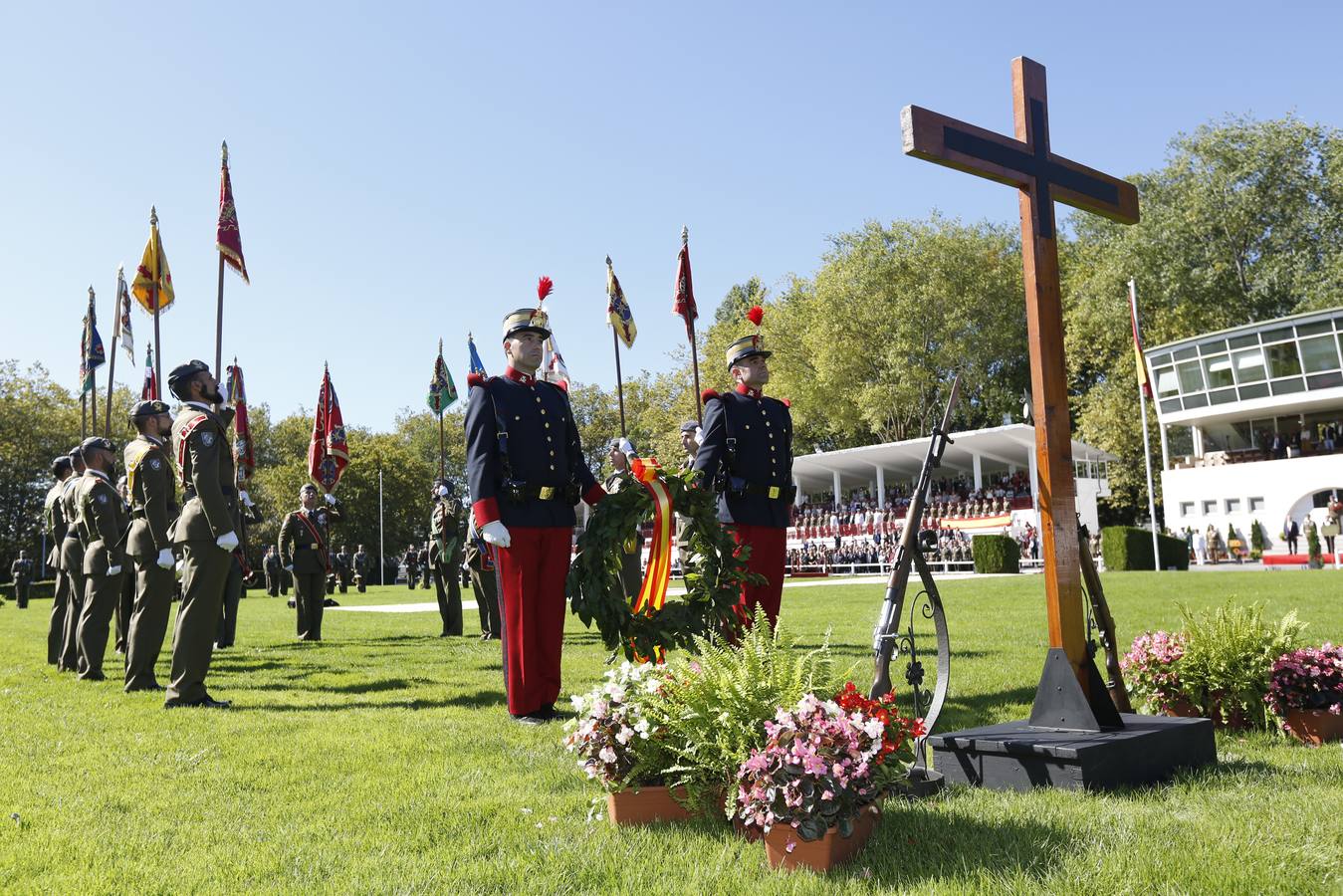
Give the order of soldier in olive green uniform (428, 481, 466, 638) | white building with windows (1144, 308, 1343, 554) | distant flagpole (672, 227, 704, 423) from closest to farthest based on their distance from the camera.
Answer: soldier in olive green uniform (428, 481, 466, 638) → distant flagpole (672, 227, 704, 423) → white building with windows (1144, 308, 1343, 554)

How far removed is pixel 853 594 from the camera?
19.9 meters

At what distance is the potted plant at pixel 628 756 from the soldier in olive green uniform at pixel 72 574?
→ 28.9ft

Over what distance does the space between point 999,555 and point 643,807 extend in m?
30.3

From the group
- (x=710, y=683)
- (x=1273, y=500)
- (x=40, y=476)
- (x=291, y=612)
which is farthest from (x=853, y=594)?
(x=40, y=476)

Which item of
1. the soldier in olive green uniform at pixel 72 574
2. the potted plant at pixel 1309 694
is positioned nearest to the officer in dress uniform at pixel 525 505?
the potted plant at pixel 1309 694

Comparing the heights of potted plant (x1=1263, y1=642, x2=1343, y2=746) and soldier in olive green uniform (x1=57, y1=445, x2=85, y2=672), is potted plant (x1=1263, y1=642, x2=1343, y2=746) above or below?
below

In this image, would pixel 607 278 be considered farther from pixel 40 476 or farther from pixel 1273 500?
pixel 40 476

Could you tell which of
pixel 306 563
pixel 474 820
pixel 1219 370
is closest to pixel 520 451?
pixel 474 820

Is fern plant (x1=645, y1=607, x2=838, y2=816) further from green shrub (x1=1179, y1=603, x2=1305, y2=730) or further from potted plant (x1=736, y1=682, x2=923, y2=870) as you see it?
green shrub (x1=1179, y1=603, x2=1305, y2=730)

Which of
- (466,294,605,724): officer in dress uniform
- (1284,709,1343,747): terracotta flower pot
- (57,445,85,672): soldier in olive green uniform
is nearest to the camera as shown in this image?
(1284,709,1343,747): terracotta flower pot

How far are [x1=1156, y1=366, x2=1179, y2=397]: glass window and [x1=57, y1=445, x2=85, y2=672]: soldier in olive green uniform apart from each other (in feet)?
160

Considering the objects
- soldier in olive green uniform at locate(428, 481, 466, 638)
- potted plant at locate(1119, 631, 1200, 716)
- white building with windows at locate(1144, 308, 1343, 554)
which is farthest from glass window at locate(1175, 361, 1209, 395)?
potted plant at locate(1119, 631, 1200, 716)

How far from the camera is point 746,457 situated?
6.80 meters

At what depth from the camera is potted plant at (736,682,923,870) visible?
313 cm
